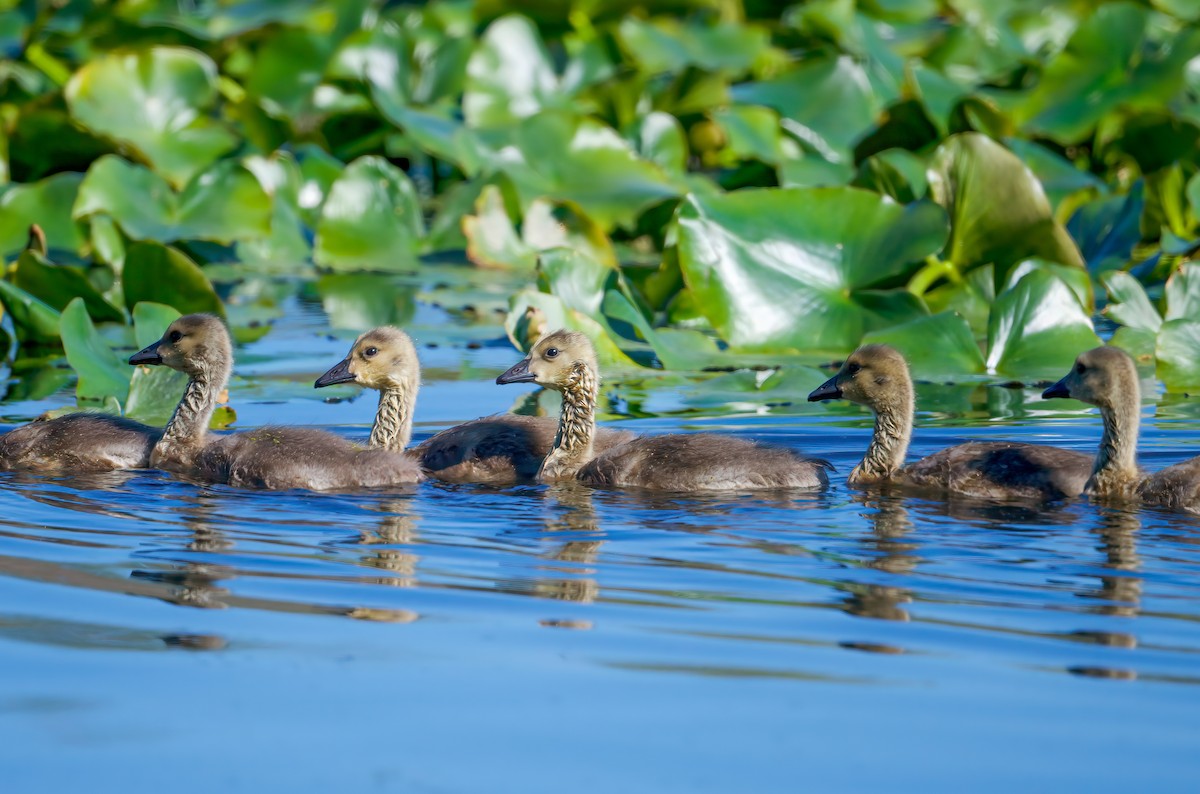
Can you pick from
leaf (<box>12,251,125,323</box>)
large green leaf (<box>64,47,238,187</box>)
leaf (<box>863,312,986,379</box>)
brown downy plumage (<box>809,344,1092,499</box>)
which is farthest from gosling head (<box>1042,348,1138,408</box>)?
large green leaf (<box>64,47,238,187</box>)

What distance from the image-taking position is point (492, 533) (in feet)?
23.6

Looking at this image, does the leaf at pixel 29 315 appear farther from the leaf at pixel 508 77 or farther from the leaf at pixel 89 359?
the leaf at pixel 508 77

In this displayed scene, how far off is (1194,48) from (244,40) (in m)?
8.59

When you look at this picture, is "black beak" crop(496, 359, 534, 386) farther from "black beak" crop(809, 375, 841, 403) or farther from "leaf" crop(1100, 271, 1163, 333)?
"leaf" crop(1100, 271, 1163, 333)

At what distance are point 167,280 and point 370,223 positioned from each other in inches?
123

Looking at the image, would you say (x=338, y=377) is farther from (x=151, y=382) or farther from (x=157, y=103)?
(x=157, y=103)

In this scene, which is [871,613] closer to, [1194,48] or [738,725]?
[738,725]

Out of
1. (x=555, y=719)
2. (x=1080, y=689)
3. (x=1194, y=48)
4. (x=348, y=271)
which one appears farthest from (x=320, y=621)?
(x=1194, y=48)

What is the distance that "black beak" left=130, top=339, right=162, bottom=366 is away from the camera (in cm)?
891

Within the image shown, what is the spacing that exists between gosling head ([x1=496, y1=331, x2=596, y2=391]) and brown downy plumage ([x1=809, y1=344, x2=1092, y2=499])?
112cm

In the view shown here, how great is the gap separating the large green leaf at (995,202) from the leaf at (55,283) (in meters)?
5.14

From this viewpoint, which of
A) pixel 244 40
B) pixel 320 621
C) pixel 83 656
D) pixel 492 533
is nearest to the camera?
pixel 83 656

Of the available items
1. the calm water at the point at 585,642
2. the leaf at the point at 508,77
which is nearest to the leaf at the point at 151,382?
the calm water at the point at 585,642

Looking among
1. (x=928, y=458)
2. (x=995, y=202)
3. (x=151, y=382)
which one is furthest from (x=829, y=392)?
(x=151, y=382)
